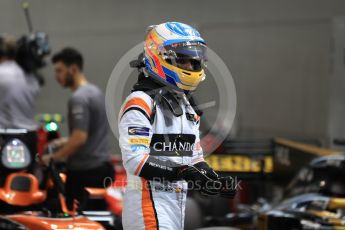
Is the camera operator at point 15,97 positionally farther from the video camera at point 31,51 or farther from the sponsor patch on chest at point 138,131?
the sponsor patch on chest at point 138,131

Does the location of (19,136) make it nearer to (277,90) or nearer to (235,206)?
(235,206)

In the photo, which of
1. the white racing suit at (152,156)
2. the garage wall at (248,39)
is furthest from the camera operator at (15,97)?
the garage wall at (248,39)

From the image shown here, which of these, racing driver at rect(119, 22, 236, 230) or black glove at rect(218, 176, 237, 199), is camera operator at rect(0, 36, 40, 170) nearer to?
racing driver at rect(119, 22, 236, 230)

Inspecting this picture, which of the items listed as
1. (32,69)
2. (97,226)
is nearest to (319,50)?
(32,69)

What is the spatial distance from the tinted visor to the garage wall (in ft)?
23.1

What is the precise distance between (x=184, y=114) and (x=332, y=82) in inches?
241

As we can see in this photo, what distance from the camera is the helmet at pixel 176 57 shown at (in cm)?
424

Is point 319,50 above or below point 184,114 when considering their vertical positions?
above

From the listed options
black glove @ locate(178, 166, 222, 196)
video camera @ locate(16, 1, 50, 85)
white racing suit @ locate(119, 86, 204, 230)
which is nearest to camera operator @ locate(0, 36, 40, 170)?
video camera @ locate(16, 1, 50, 85)

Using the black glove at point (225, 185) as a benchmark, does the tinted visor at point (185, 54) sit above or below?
above

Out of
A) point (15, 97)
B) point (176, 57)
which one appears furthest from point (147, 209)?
point (15, 97)

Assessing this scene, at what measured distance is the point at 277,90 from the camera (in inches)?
482

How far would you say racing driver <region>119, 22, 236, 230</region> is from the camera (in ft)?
13.1

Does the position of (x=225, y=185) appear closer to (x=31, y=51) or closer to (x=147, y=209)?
(x=147, y=209)
